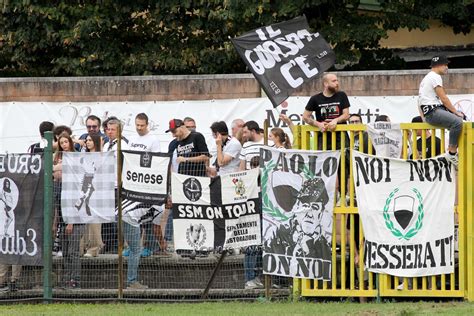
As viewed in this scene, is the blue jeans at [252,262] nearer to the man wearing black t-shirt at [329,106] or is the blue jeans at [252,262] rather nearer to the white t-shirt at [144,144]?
the man wearing black t-shirt at [329,106]

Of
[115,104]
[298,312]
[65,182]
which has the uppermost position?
[115,104]

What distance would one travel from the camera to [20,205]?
1411cm

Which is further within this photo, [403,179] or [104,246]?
[104,246]

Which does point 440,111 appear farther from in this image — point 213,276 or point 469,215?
point 213,276

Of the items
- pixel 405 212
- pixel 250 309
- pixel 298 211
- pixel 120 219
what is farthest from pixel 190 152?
pixel 405 212

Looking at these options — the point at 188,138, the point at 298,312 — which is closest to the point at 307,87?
the point at 188,138

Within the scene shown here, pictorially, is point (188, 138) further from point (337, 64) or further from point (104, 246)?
point (337, 64)

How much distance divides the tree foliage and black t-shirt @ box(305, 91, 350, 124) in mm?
7584

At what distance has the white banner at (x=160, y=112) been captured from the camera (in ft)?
61.5

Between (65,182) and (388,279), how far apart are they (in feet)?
13.3

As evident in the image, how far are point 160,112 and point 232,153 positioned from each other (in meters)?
4.84

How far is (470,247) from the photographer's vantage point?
12938 mm

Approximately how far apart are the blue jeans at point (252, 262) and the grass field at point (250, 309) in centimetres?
60

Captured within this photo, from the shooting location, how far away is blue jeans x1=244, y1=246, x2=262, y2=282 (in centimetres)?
1385
